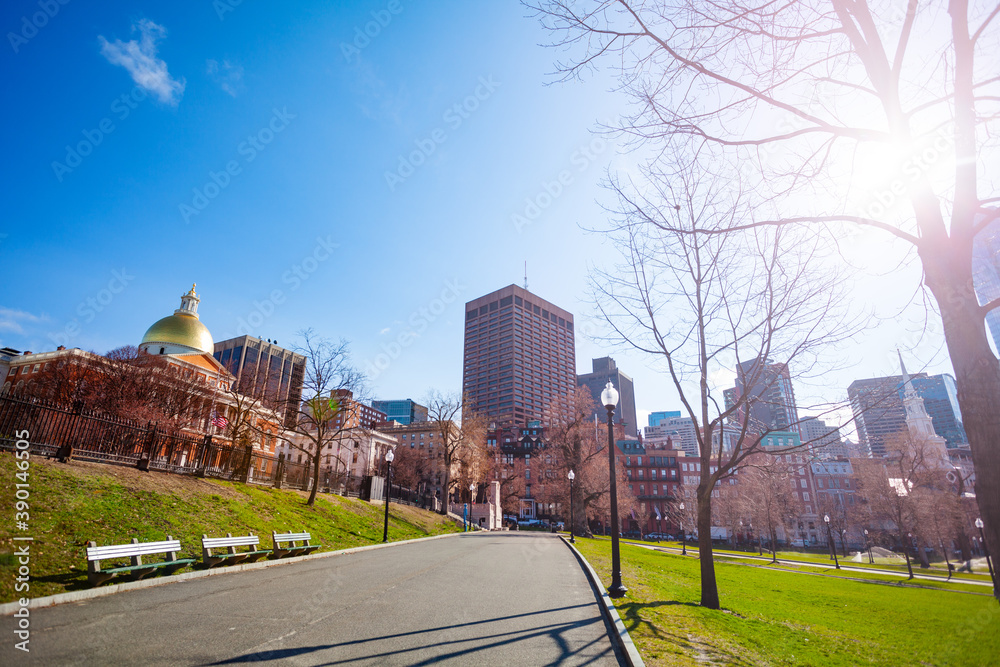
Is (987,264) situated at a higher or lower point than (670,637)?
higher

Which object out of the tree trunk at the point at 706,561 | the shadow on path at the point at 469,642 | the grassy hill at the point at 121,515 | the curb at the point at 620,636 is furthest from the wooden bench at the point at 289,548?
the tree trunk at the point at 706,561

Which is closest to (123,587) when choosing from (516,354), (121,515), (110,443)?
(121,515)

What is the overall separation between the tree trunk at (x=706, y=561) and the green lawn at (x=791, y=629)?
0.29m

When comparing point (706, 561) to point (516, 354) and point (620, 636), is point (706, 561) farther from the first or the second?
point (516, 354)

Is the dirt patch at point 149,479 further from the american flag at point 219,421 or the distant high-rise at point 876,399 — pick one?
the american flag at point 219,421

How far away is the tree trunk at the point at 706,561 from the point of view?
11.0 metres

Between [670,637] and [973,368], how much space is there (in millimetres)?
5885

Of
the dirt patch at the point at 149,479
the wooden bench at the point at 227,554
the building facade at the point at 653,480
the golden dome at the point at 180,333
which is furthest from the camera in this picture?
the building facade at the point at 653,480

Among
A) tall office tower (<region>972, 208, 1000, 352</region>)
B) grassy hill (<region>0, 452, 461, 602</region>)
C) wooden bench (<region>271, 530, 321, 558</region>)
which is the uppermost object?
tall office tower (<region>972, 208, 1000, 352</region>)

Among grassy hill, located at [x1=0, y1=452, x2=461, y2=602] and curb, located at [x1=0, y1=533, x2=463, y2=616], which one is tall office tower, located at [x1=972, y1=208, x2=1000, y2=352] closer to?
curb, located at [x1=0, y1=533, x2=463, y2=616]

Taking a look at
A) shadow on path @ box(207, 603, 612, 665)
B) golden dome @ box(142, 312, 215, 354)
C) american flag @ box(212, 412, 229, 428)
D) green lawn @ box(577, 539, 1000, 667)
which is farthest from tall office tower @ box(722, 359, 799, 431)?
golden dome @ box(142, 312, 215, 354)

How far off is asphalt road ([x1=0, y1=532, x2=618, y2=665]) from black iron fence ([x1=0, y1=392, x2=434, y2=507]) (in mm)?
→ 8959

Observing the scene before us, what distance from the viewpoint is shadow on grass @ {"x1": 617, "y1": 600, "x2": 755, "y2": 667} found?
21.5ft

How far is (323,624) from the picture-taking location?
6.71m
